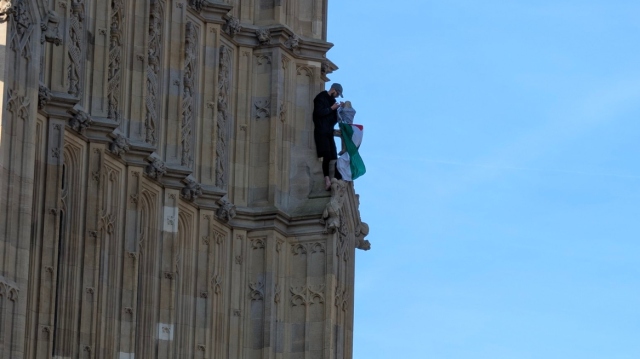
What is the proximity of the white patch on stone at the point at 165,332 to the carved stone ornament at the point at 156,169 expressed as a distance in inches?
93.9

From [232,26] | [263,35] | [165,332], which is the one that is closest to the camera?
[165,332]

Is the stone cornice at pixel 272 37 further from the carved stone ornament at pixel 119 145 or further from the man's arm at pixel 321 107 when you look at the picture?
the carved stone ornament at pixel 119 145

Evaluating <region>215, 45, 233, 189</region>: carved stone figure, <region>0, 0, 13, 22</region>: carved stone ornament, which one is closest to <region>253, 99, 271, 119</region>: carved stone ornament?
<region>215, 45, 233, 189</region>: carved stone figure

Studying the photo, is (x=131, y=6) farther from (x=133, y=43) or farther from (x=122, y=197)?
(x=122, y=197)

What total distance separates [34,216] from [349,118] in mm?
9751

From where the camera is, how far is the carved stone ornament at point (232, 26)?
43.8 meters

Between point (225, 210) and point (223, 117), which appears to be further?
point (223, 117)

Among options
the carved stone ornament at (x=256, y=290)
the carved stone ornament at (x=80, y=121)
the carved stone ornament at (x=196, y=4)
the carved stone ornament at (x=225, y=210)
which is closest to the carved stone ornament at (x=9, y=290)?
the carved stone ornament at (x=80, y=121)

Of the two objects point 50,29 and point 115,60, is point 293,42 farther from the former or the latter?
point 50,29

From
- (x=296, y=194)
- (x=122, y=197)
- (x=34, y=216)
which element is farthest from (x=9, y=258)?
(x=296, y=194)

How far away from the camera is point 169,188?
41.0 metres

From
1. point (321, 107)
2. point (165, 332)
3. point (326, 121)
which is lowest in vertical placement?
point (165, 332)

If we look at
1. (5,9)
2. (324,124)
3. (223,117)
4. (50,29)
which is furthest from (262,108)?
(5,9)

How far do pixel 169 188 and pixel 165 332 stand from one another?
7.76 ft
